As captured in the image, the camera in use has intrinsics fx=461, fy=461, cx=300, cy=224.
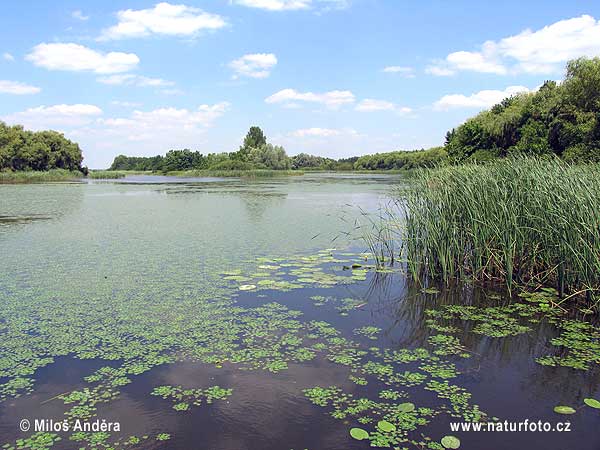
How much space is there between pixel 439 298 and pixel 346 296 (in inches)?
Result: 44.2

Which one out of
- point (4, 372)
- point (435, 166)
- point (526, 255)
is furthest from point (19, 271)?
point (526, 255)

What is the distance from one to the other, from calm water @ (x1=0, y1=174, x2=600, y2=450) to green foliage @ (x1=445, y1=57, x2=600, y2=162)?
17.5m

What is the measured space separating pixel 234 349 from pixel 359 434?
158cm

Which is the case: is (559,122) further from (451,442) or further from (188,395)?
(188,395)

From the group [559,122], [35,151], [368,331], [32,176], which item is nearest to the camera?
[368,331]

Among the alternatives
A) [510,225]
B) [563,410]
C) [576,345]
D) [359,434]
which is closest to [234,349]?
[359,434]

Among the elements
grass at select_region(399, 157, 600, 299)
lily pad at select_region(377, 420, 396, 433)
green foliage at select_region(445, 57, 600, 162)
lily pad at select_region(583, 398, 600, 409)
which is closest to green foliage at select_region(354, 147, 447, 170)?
green foliage at select_region(445, 57, 600, 162)

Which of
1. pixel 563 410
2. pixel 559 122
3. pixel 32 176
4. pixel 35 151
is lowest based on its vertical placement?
pixel 563 410

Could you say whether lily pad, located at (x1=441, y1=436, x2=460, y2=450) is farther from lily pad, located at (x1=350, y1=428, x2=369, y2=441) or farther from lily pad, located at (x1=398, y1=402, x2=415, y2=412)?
lily pad, located at (x1=350, y1=428, x2=369, y2=441)

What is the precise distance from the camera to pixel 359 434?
9.02 ft

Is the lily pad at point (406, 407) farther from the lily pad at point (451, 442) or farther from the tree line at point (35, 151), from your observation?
A: the tree line at point (35, 151)

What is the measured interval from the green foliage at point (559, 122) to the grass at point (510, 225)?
15.8 meters

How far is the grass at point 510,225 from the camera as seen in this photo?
486cm

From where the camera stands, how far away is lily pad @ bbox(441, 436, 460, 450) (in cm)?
264
